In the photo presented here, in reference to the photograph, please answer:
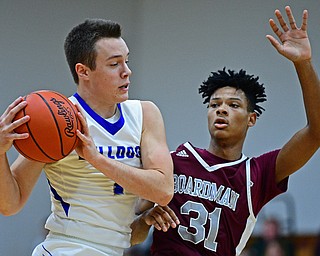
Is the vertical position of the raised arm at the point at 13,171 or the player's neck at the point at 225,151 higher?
the player's neck at the point at 225,151

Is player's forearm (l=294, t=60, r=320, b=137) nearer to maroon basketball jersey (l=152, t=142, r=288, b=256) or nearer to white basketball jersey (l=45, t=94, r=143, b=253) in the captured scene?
maroon basketball jersey (l=152, t=142, r=288, b=256)

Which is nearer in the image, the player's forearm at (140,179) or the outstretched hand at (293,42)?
the player's forearm at (140,179)

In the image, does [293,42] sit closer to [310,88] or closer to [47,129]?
[310,88]

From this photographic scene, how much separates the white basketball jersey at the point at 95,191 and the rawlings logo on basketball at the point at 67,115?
0.90ft

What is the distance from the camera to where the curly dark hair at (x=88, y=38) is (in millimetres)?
3383

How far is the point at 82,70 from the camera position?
3416mm

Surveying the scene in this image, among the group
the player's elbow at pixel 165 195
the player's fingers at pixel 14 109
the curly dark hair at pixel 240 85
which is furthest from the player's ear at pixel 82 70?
the curly dark hair at pixel 240 85

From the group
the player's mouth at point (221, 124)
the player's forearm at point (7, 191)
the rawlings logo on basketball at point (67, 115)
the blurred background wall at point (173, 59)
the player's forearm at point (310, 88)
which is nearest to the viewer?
the rawlings logo on basketball at point (67, 115)

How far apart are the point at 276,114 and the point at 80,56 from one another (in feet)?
15.3

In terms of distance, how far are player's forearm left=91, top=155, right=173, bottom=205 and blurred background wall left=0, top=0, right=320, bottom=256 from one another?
14.3ft

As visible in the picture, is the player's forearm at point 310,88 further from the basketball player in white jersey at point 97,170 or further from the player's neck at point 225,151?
the basketball player in white jersey at point 97,170

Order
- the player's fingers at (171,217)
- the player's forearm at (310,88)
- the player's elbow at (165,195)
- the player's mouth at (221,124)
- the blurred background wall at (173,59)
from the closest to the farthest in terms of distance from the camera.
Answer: the player's elbow at (165,195), the player's fingers at (171,217), the player's forearm at (310,88), the player's mouth at (221,124), the blurred background wall at (173,59)

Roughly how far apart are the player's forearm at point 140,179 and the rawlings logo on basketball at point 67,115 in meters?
0.17

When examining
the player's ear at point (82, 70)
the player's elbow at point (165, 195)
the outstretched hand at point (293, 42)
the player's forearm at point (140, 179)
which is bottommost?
the player's elbow at point (165, 195)
